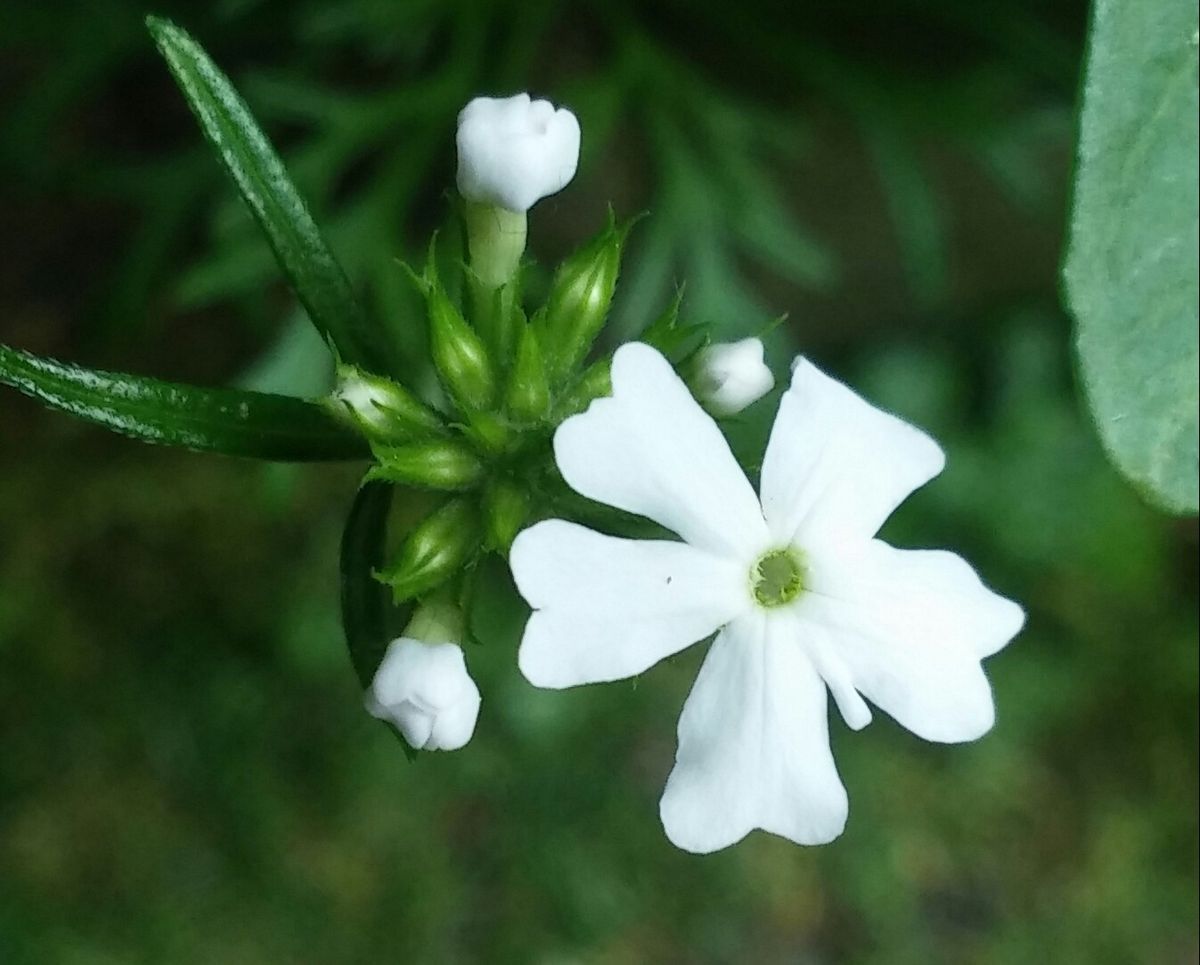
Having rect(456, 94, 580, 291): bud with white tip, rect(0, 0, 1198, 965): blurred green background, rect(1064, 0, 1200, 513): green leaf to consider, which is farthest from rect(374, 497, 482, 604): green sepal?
rect(0, 0, 1198, 965): blurred green background

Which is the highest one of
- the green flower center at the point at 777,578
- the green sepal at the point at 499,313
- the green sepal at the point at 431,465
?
the green sepal at the point at 499,313

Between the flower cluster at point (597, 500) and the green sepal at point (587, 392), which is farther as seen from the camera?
the green sepal at point (587, 392)

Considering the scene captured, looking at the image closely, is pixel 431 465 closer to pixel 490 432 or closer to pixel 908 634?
pixel 490 432

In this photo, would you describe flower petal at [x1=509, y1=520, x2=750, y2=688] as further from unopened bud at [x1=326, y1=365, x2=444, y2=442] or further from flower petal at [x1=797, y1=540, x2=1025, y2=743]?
unopened bud at [x1=326, y1=365, x2=444, y2=442]

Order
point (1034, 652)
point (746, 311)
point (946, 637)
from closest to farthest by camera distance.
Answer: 1. point (946, 637)
2. point (746, 311)
3. point (1034, 652)

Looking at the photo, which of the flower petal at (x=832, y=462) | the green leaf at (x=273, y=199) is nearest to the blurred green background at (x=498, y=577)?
the green leaf at (x=273, y=199)

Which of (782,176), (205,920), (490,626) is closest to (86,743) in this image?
(205,920)

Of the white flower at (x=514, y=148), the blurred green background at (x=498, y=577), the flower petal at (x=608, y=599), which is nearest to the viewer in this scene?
the flower petal at (x=608, y=599)

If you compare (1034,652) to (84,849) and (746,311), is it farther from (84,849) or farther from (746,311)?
(84,849)

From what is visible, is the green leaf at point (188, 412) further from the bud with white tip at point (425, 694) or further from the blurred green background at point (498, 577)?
the blurred green background at point (498, 577)
